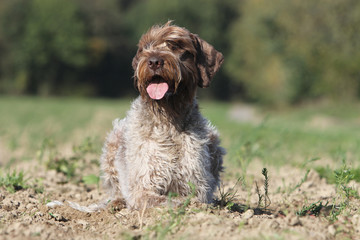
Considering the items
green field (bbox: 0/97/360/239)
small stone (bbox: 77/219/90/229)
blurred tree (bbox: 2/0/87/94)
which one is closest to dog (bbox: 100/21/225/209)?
green field (bbox: 0/97/360/239)

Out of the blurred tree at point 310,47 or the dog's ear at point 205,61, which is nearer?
the dog's ear at point 205,61

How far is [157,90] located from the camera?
485 cm

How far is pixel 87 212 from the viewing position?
17.5 ft

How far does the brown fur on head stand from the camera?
4738 millimetres

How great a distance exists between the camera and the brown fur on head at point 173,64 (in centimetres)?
474

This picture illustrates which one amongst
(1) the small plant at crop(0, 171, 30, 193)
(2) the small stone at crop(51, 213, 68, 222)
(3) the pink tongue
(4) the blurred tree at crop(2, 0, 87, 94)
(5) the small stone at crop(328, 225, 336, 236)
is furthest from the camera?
(4) the blurred tree at crop(2, 0, 87, 94)

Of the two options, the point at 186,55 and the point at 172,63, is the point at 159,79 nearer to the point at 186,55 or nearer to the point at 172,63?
the point at 172,63

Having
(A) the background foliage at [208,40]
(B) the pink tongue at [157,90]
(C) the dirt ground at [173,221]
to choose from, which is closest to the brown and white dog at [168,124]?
(B) the pink tongue at [157,90]

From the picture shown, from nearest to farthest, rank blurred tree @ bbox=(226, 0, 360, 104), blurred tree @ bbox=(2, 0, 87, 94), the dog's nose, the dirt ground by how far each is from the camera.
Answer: the dirt ground, the dog's nose, blurred tree @ bbox=(226, 0, 360, 104), blurred tree @ bbox=(2, 0, 87, 94)

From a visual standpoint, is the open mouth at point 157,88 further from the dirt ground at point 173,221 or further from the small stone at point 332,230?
the small stone at point 332,230

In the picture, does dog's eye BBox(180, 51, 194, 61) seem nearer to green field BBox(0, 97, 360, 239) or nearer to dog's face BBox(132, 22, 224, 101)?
dog's face BBox(132, 22, 224, 101)

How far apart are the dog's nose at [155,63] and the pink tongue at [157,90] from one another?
196 millimetres

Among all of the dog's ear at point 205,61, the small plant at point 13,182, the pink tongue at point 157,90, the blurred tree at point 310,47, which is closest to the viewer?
the pink tongue at point 157,90

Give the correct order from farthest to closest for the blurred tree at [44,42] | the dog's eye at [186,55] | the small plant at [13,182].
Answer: the blurred tree at [44,42] → the small plant at [13,182] → the dog's eye at [186,55]
